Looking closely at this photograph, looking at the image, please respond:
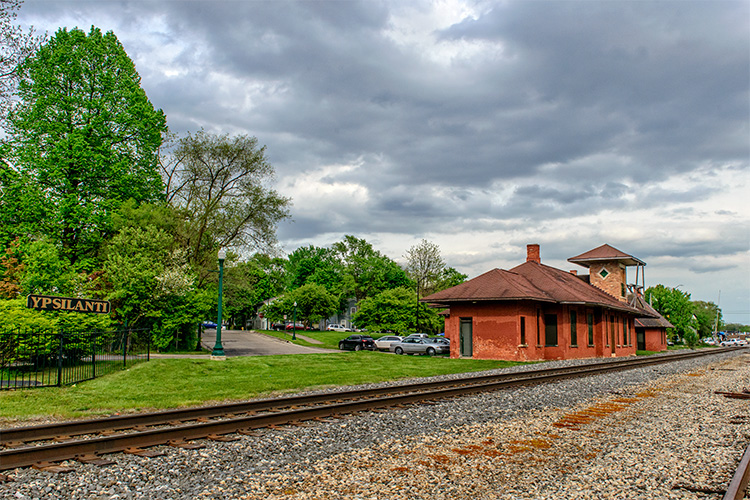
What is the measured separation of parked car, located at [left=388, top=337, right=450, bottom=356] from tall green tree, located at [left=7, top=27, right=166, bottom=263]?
67.8 feet

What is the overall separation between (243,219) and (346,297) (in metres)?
60.8

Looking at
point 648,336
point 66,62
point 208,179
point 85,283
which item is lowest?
point 648,336

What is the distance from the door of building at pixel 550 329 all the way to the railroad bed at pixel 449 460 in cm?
2219

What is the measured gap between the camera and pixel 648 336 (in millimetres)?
62250

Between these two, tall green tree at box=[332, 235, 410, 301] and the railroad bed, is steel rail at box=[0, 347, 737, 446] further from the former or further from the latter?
tall green tree at box=[332, 235, 410, 301]

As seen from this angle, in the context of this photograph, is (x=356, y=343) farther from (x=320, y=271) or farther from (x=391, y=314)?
(x=320, y=271)

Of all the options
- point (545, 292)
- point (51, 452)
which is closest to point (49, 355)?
point (51, 452)

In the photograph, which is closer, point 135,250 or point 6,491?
point 6,491

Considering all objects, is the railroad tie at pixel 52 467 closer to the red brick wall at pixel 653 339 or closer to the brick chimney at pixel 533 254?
the brick chimney at pixel 533 254

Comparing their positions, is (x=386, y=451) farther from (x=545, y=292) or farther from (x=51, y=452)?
(x=545, y=292)

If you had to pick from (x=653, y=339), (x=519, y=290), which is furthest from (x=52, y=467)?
(x=653, y=339)

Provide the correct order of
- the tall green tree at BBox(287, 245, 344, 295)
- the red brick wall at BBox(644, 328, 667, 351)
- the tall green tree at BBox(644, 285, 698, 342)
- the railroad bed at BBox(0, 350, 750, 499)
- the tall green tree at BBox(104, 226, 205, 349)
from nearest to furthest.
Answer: the railroad bed at BBox(0, 350, 750, 499) → the tall green tree at BBox(104, 226, 205, 349) → the red brick wall at BBox(644, 328, 667, 351) → the tall green tree at BBox(644, 285, 698, 342) → the tall green tree at BBox(287, 245, 344, 295)

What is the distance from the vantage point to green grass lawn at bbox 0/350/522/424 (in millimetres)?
12117

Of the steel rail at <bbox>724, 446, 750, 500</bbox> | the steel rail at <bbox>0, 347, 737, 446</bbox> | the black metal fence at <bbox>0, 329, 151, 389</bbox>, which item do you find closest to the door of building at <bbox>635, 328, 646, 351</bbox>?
the steel rail at <bbox>0, 347, 737, 446</bbox>
